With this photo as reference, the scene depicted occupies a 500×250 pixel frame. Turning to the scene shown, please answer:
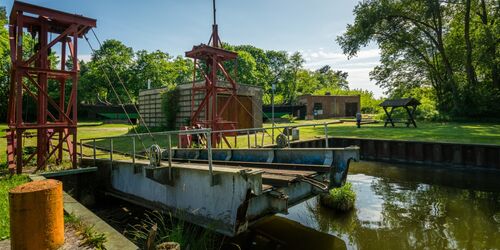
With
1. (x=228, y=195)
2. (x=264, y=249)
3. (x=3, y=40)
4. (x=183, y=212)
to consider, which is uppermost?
(x=3, y=40)

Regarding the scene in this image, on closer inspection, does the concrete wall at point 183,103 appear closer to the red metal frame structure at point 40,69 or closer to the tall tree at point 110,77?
the red metal frame structure at point 40,69

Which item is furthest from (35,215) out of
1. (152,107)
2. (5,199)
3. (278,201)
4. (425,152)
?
(152,107)

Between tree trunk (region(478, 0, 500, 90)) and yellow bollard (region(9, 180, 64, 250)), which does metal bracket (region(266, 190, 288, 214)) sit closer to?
yellow bollard (region(9, 180, 64, 250))

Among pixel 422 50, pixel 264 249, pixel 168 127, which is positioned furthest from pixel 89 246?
pixel 422 50

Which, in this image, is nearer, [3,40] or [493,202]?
[493,202]

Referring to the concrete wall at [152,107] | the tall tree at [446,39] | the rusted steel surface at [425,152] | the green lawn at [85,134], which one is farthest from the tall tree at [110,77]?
the rusted steel surface at [425,152]

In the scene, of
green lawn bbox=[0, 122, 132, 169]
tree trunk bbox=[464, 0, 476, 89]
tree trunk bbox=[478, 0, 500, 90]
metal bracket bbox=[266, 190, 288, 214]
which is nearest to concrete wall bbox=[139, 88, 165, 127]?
green lawn bbox=[0, 122, 132, 169]

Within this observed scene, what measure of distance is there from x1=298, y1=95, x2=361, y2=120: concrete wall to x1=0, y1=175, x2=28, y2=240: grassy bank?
35.5 metres

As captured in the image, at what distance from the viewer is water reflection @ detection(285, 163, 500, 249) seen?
6.58 m

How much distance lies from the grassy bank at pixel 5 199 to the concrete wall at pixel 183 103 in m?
12.0

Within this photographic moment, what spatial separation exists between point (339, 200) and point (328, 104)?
34914mm

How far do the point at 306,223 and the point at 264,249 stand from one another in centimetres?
179

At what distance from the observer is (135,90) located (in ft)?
148

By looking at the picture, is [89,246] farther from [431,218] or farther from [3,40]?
[3,40]
